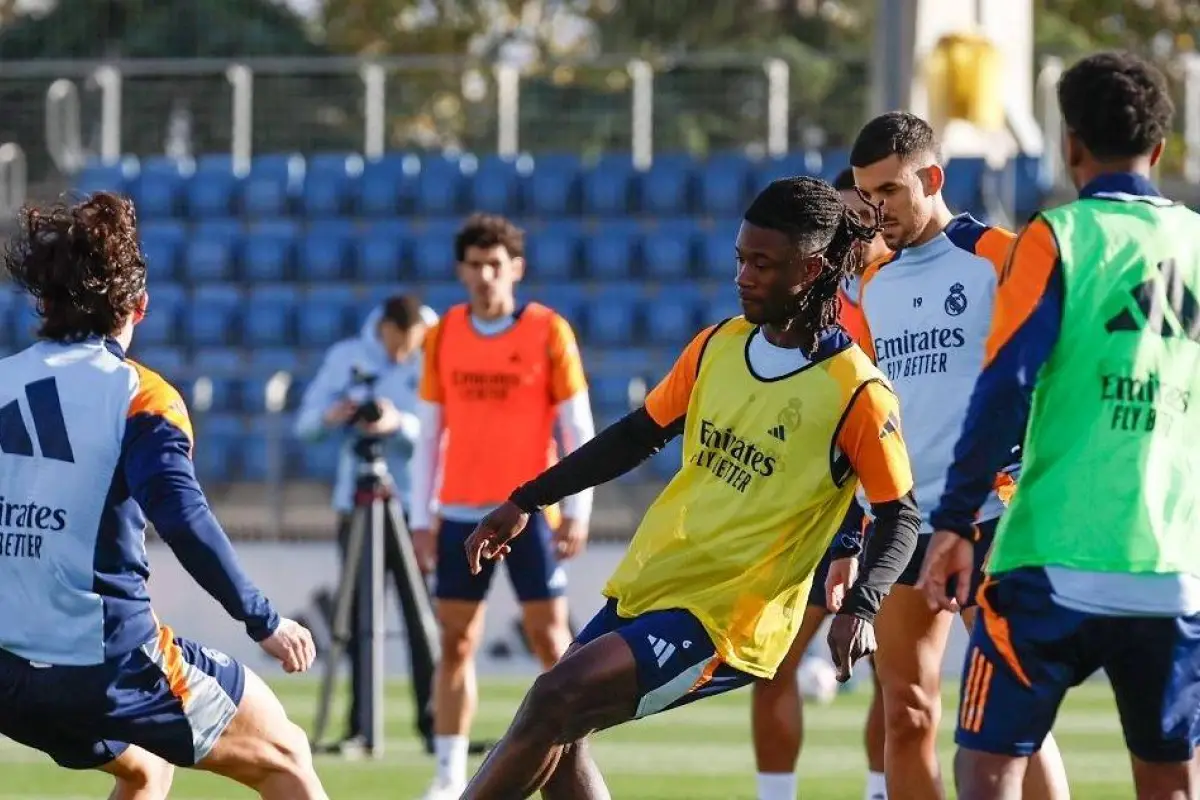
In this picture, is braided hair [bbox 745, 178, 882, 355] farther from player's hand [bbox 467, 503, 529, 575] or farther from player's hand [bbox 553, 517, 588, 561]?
player's hand [bbox 553, 517, 588, 561]

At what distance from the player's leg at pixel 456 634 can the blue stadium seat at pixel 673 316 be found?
365 inches

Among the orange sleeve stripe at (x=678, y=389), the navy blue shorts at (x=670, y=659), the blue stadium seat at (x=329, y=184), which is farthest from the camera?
the blue stadium seat at (x=329, y=184)

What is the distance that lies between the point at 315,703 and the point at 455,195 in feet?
25.3

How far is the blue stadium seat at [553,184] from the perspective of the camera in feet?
65.5

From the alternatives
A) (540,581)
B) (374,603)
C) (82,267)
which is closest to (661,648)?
(82,267)

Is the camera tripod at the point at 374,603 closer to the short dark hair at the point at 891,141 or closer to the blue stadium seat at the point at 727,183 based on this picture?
the short dark hair at the point at 891,141

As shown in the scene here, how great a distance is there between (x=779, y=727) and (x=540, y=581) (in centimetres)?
218

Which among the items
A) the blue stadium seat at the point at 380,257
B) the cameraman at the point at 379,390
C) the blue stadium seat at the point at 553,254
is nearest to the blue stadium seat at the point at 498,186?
the blue stadium seat at the point at 553,254

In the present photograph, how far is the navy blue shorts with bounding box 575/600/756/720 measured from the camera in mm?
5367

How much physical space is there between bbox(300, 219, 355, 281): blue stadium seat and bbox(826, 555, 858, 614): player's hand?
1449 cm

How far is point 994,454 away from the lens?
4.61 meters

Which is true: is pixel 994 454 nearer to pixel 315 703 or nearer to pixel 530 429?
pixel 530 429

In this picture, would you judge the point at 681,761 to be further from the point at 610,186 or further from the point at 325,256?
the point at 325,256

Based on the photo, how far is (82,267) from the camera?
17.3 feet
